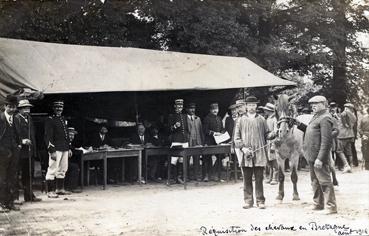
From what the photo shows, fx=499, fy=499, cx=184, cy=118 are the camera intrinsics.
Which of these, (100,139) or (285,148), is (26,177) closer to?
(100,139)

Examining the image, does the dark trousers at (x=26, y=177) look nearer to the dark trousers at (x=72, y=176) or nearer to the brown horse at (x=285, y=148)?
the dark trousers at (x=72, y=176)

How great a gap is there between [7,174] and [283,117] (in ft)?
15.4

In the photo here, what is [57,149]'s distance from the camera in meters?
9.75

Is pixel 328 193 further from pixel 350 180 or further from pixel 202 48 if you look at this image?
pixel 202 48

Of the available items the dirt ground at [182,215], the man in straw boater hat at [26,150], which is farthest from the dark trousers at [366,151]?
the man in straw boater hat at [26,150]

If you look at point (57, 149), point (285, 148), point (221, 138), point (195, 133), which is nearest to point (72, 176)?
point (57, 149)

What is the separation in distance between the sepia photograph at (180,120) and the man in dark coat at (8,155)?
0.08ft

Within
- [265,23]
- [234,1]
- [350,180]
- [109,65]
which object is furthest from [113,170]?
[265,23]

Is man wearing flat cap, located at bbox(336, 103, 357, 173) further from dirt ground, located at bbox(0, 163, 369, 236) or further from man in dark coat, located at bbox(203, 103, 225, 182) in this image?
man in dark coat, located at bbox(203, 103, 225, 182)

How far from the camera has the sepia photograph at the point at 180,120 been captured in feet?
24.3

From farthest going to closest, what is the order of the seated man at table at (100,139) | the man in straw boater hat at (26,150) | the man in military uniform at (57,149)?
the seated man at table at (100,139) < the man in military uniform at (57,149) < the man in straw boater hat at (26,150)

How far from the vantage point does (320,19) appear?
16.8 metres

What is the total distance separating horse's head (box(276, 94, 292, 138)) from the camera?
8539mm

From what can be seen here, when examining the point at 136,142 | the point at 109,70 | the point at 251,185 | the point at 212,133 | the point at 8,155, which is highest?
the point at 109,70
